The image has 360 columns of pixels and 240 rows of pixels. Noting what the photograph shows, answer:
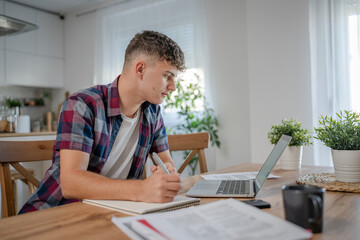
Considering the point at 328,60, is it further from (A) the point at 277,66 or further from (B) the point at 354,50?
(A) the point at 277,66

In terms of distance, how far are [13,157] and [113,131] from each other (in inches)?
14.0

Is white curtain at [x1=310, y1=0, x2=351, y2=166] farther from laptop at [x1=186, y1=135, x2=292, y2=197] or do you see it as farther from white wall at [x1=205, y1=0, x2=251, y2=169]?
laptop at [x1=186, y1=135, x2=292, y2=197]

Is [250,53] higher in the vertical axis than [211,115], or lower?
higher

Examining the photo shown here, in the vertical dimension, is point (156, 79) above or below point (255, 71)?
below

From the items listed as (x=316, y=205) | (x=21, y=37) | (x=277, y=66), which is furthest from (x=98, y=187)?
(x=21, y=37)

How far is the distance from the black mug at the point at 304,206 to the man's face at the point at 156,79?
2.54 feet

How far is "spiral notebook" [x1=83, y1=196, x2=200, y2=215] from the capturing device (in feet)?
2.58

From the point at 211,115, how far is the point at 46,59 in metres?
2.76

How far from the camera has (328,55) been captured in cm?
275

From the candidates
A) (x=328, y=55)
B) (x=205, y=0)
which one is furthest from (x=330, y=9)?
(x=205, y=0)

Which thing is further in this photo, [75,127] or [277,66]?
[277,66]

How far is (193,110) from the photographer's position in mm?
3533

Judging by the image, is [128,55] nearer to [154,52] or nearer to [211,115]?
[154,52]

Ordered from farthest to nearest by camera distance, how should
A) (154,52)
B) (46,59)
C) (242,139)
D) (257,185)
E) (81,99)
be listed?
1. (46,59)
2. (242,139)
3. (154,52)
4. (81,99)
5. (257,185)
